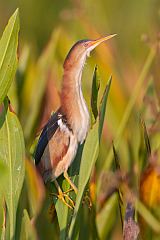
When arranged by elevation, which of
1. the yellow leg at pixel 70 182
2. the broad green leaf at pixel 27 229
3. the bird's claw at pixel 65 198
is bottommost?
the broad green leaf at pixel 27 229

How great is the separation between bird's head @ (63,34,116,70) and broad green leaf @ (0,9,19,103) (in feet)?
1.19

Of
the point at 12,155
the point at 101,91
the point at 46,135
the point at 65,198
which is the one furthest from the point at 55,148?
the point at 101,91

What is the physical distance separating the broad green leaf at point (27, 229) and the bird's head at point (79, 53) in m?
0.44

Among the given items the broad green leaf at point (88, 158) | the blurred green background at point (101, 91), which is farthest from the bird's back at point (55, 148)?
the broad green leaf at point (88, 158)

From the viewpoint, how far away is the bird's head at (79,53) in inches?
78.4

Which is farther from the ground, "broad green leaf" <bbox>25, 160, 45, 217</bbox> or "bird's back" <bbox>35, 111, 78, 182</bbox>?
"bird's back" <bbox>35, 111, 78, 182</bbox>

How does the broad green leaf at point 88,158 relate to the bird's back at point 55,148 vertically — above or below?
below

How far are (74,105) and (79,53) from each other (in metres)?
0.15

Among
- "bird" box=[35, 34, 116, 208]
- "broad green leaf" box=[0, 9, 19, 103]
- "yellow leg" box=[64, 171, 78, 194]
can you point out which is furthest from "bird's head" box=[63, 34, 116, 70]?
"broad green leaf" box=[0, 9, 19, 103]

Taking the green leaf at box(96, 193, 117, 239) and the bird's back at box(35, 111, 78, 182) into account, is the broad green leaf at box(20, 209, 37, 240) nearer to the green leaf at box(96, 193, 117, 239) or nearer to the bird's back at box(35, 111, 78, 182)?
the bird's back at box(35, 111, 78, 182)

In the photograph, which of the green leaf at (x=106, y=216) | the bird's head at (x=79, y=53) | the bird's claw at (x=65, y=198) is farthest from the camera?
the green leaf at (x=106, y=216)

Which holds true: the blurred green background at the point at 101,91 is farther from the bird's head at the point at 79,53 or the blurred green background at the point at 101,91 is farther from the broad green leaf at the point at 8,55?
the broad green leaf at the point at 8,55

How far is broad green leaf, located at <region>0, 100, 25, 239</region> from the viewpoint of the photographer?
164 cm

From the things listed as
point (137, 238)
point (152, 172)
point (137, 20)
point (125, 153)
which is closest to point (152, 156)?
point (152, 172)
